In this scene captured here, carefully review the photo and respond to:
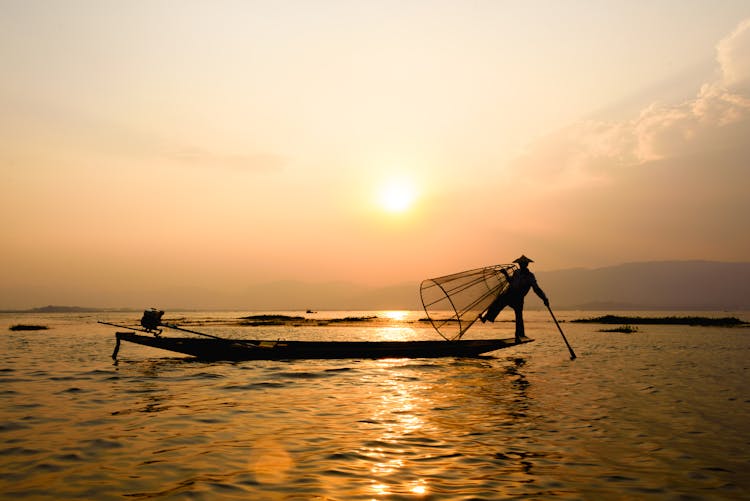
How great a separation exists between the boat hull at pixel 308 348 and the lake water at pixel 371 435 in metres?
2.75

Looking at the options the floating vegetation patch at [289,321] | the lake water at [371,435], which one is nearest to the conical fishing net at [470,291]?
the lake water at [371,435]

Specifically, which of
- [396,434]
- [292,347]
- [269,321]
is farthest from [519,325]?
[269,321]

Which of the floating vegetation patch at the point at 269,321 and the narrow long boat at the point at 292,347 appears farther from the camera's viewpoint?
the floating vegetation patch at the point at 269,321

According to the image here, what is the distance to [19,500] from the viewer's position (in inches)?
255

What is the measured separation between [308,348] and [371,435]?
1452 cm

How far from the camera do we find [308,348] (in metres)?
24.1

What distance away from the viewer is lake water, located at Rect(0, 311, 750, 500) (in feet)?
23.2

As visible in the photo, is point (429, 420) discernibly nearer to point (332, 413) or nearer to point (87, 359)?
point (332, 413)

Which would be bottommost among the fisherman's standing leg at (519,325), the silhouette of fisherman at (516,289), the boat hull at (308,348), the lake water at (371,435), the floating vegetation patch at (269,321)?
the floating vegetation patch at (269,321)

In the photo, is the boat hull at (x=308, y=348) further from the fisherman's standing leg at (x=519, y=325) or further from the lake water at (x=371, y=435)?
the lake water at (x=371, y=435)

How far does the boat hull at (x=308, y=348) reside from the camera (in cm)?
2294

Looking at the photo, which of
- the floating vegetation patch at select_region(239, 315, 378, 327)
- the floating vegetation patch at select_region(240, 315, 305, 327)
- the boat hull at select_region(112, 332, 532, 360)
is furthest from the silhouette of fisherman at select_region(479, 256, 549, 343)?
the floating vegetation patch at select_region(240, 315, 305, 327)

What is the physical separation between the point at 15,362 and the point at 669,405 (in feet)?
89.4

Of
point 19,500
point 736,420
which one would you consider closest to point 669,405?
point 736,420
